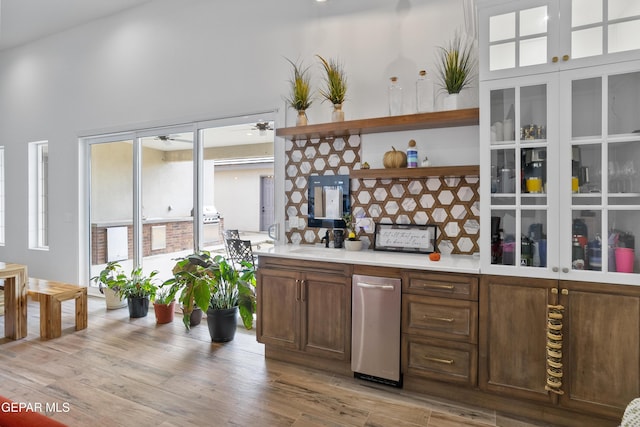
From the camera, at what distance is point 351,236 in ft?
A: 9.96

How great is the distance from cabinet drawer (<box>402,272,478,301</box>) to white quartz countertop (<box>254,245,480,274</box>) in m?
0.05

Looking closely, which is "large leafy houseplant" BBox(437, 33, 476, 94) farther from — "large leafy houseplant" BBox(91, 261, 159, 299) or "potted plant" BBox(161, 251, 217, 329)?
"large leafy houseplant" BBox(91, 261, 159, 299)

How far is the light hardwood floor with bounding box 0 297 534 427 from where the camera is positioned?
2.13m

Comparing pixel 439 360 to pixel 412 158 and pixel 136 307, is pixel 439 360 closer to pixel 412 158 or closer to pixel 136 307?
pixel 412 158

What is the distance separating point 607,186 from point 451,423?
1.63 metres

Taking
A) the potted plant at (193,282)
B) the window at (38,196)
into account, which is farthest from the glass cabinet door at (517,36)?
the window at (38,196)

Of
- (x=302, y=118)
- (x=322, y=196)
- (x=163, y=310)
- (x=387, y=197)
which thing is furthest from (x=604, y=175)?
(x=163, y=310)

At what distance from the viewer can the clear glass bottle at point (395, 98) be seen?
292 centimetres

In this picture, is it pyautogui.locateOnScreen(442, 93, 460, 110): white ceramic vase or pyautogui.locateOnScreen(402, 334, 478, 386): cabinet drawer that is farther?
pyautogui.locateOnScreen(442, 93, 460, 110): white ceramic vase

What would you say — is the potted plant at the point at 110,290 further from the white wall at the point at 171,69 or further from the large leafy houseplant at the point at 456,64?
the large leafy houseplant at the point at 456,64

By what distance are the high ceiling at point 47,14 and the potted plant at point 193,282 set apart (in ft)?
10.6

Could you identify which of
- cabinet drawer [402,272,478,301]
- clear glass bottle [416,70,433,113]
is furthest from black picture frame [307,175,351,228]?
cabinet drawer [402,272,478,301]

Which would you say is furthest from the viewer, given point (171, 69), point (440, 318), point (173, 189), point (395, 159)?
point (173, 189)

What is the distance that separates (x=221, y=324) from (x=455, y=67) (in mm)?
2900
